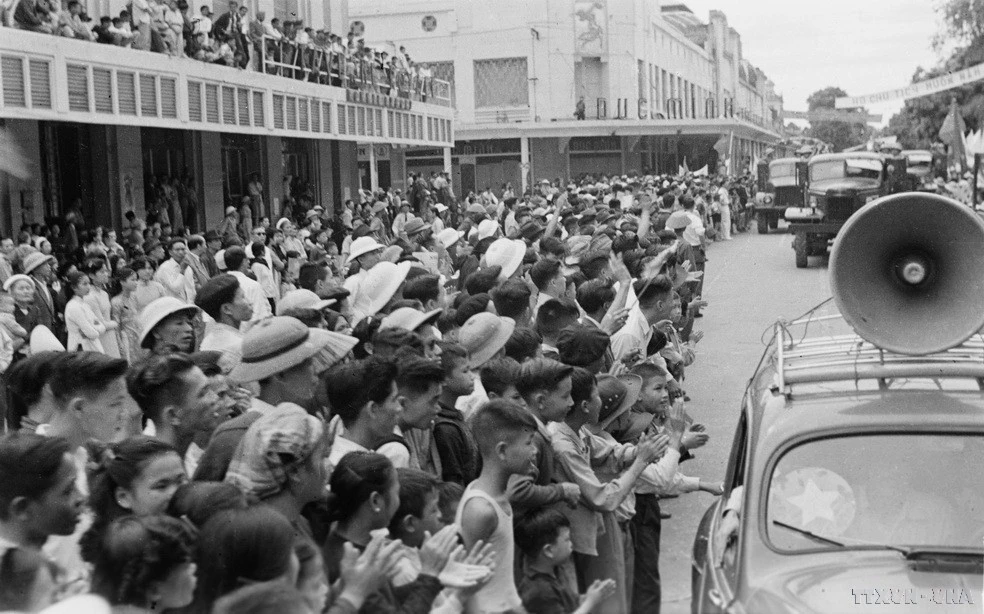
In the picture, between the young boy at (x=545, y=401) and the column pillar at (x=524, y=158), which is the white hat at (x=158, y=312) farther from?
the column pillar at (x=524, y=158)

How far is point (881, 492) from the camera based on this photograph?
4.51 metres

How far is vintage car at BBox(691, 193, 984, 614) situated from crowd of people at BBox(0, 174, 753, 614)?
20.8 inches

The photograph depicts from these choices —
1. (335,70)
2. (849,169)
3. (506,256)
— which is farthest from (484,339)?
(849,169)

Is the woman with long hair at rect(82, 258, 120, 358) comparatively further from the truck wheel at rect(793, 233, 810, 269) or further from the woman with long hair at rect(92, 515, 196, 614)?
the truck wheel at rect(793, 233, 810, 269)

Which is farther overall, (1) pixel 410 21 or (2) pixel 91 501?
(1) pixel 410 21

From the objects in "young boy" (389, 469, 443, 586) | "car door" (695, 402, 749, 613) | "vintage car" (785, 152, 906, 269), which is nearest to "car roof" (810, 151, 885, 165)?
"vintage car" (785, 152, 906, 269)

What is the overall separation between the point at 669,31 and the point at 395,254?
54353 mm

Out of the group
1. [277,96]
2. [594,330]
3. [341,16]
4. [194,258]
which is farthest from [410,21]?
[594,330]

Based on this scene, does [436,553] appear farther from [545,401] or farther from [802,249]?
[802,249]

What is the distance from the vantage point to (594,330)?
6312 mm

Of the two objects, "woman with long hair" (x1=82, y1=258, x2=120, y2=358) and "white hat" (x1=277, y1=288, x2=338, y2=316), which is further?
"woman with long hair" (x1=82, y1=258, x2=120, y2=358)

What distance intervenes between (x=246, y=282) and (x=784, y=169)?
92.5 feet

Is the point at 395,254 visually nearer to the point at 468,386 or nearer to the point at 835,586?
the point at 468,386

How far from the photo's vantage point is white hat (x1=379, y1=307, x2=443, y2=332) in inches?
251
